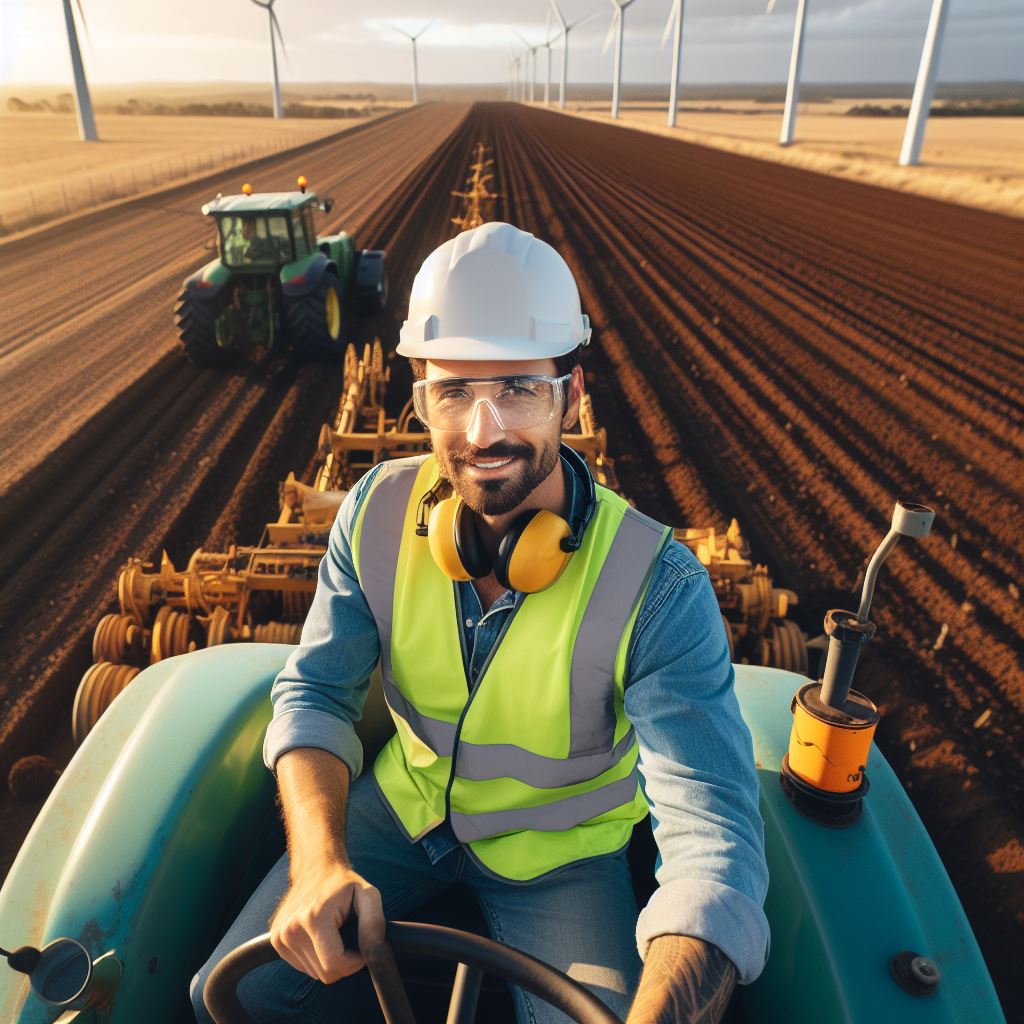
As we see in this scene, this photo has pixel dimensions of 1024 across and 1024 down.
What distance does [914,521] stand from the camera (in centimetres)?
183

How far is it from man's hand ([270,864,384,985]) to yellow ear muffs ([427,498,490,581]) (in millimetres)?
651

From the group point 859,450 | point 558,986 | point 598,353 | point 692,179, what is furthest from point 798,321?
point 692,179

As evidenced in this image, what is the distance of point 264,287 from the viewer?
9039 mm

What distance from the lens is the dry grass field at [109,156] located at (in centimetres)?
2248

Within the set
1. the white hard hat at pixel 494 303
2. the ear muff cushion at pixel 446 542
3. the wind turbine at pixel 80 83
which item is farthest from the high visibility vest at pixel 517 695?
the wind turbine at pixel 80 83

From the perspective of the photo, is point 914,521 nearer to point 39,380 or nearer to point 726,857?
point 726,857

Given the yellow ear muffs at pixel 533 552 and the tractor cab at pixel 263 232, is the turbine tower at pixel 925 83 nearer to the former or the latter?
the tractor cab at pixel 263 232

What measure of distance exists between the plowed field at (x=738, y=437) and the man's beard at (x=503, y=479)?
290 cm

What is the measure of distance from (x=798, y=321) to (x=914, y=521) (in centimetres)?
1004

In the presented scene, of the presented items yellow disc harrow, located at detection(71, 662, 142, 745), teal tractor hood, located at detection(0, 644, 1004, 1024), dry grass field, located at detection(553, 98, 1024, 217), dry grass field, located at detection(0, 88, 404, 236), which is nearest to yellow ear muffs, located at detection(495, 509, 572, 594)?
teal tractor hood, located at detection(0, 644, 1004, 1024)

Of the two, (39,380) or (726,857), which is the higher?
(726,857)

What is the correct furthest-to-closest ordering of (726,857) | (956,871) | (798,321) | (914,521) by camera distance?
1. (798,321)
2. (956,871)
3. (914,521)
4. (726,857)

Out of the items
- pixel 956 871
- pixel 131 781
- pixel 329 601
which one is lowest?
pixel 956 871

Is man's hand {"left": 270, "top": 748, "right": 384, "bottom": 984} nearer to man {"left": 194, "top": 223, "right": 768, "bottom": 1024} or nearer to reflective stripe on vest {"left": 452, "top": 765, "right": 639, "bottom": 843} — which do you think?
man {"left": 194, "top": 223, "right": 768, "bottom": 1024}
